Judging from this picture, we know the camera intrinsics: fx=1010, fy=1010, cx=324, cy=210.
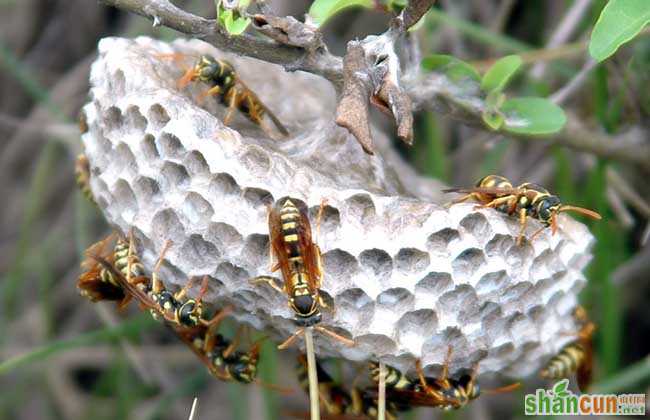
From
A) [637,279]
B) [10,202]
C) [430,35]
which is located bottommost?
[637,279]

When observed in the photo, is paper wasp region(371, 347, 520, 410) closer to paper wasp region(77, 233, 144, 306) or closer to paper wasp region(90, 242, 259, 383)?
paper wasp region(90, 242, 259, 383)

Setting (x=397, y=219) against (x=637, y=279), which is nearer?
(x=397, y=219)

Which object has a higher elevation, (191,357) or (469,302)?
(191,357)

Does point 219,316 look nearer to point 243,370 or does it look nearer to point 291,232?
point 243,370

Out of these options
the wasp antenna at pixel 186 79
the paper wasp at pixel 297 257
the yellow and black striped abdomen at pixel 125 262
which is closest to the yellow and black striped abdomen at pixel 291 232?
the paper wasp at pixel 297 257

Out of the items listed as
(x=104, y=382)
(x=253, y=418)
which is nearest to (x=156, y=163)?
(x=253, y=418)

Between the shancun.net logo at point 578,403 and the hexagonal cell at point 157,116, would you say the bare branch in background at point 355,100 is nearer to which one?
the hexagonal cell at point 157,116

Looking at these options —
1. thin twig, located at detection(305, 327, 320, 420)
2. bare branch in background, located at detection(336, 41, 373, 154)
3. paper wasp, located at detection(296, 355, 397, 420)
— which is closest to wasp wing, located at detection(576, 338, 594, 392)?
paper wasp, located at detection(296, 355, 397, 420)

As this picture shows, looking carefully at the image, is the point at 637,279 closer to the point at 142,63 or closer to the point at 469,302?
the point at 469,302
